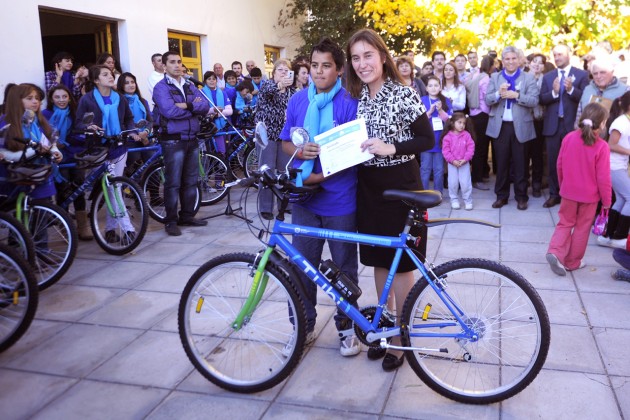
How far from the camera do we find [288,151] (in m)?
3.50

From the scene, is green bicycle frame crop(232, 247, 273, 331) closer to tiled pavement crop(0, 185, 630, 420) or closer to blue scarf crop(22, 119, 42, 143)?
tiled pavement crop(0, 185, 630, 420)

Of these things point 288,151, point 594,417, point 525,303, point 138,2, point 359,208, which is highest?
point 138,2

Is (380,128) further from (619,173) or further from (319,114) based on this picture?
(619,173)

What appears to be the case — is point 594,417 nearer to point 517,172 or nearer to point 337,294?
point 337,294

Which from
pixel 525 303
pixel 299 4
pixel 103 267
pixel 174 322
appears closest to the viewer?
pixel 525 303

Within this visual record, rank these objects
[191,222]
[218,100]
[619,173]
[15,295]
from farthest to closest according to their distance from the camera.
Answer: [218,100] → [191,222] → [619,173] → [15,295]

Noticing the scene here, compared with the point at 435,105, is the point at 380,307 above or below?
below

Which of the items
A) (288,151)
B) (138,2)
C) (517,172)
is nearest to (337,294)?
(288,151)

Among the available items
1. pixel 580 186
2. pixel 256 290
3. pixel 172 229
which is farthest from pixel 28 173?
pixel 580 186

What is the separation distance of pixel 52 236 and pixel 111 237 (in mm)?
915

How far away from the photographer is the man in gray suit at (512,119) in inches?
295

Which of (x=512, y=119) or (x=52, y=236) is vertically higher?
(x=512, y=119)

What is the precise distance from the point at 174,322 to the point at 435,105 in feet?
16.2

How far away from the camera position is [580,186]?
5055 mm
